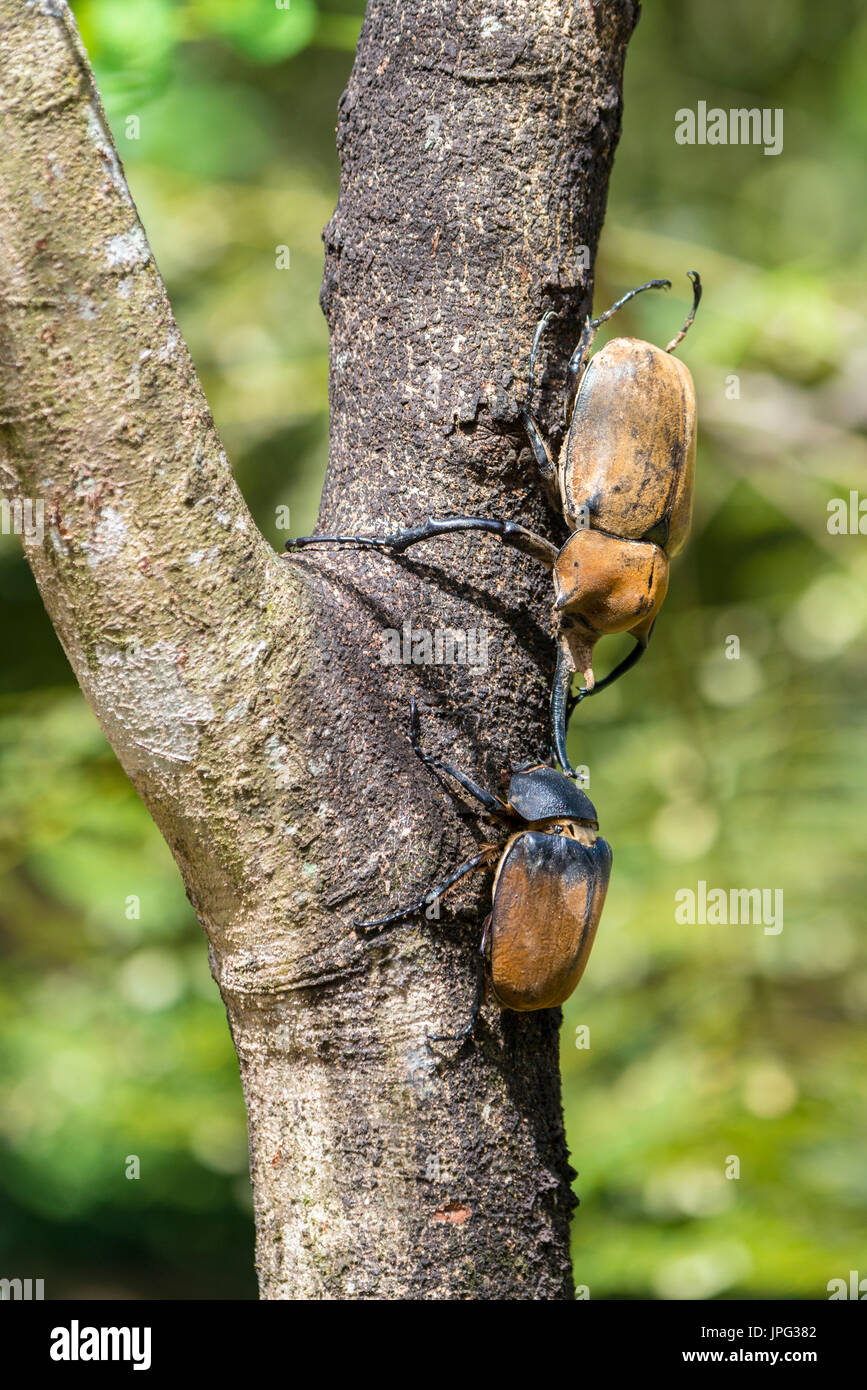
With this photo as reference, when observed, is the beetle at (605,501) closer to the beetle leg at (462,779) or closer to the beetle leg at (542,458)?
the beetle leg at (542,458)

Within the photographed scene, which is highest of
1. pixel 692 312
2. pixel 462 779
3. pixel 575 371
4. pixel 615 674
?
pixel 692 312

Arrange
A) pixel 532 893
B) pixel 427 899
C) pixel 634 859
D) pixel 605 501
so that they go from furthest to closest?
pixel 634 859 → pixel 605 501 → pixel 532 893 → pixel 427 899

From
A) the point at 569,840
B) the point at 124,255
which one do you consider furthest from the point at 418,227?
the point at 569,840

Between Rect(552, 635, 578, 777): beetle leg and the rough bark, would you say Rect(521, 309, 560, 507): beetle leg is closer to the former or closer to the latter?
the rough bark

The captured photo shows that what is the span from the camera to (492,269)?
129 centimetres

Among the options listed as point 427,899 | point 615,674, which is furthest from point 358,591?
point 615,674

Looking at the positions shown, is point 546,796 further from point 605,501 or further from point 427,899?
point 605,501

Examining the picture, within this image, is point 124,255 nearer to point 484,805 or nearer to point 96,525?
point 96,525

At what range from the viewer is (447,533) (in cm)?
130

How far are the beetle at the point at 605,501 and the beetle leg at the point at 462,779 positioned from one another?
17 cm

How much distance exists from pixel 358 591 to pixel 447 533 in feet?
0.43

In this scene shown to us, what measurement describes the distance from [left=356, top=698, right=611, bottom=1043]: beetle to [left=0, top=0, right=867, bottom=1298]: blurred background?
1804 mm

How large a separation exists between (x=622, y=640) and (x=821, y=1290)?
7.07 ft

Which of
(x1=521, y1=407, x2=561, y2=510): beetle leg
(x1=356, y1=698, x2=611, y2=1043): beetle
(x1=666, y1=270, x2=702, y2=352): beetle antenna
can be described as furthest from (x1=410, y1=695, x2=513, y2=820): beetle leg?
(x1=666, y1=270, x2=702, y2=352): beetle antenna
